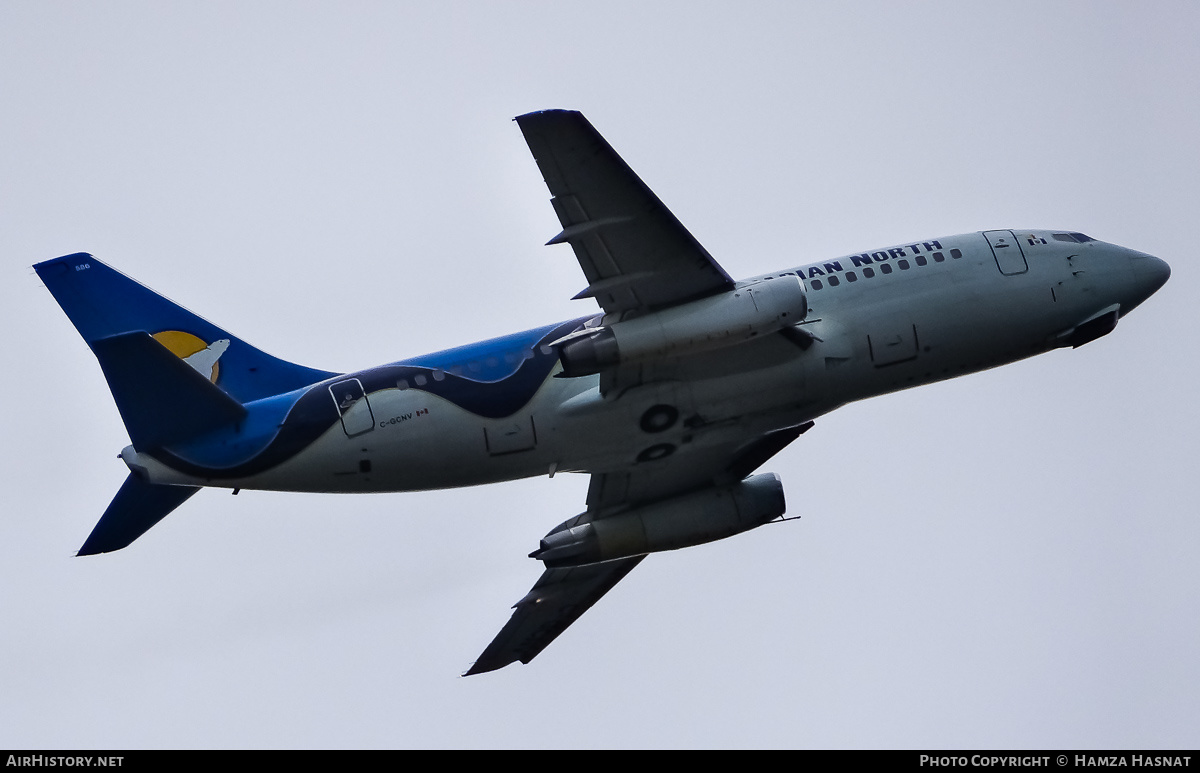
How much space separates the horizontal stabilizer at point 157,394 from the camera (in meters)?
29.0

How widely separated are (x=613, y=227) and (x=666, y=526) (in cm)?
1037

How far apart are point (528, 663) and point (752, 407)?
11.2m

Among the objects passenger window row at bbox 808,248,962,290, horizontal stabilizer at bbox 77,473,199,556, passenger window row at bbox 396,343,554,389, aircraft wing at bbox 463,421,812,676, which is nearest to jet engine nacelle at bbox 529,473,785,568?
aircraft wing at bbox 463,421,812,676

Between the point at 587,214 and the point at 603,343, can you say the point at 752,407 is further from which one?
the point at 587,214

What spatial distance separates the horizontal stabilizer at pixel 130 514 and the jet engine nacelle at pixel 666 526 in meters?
9.47

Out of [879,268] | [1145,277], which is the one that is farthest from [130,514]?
[1145,277]

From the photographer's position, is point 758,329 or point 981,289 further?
point 981,289

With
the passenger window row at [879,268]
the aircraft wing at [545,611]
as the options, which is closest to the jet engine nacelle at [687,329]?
the passenger window row at [879,268]

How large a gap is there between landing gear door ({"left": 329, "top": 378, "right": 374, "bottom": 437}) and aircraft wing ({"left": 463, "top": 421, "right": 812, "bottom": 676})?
695 centimetres

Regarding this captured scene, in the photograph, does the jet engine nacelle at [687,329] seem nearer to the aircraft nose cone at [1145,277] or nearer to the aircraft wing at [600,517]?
the aircraft wing at [600,517]

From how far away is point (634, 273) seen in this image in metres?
29.4

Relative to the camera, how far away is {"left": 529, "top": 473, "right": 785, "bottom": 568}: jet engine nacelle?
1414 inches

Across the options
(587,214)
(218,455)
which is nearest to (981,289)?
(587,214)

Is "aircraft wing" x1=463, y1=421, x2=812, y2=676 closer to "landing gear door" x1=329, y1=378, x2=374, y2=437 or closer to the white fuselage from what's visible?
the white fuselage
